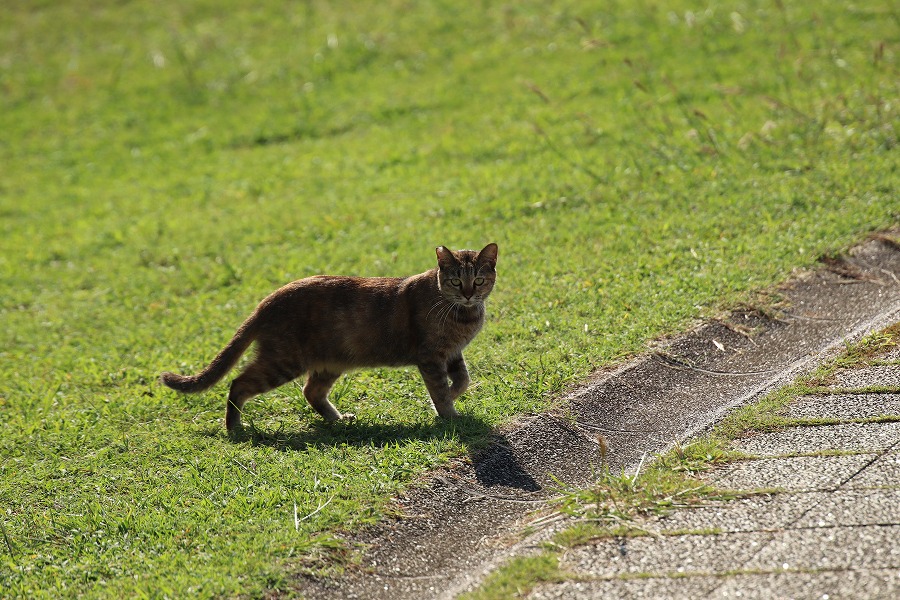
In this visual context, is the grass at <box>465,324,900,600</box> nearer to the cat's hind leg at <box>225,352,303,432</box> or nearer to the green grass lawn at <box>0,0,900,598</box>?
the green grass lawn at <box>0,0,900,598</box>

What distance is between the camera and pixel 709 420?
608cm

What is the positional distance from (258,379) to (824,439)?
3.47m

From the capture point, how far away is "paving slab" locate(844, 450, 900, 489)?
4809mm

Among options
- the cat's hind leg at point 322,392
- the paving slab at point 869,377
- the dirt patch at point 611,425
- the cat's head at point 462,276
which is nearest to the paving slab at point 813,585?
the dirt patch at point 611,425

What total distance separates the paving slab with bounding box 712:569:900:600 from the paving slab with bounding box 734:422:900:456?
3.88ft

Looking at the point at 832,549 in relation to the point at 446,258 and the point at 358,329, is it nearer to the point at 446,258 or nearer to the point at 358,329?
the point at 446,258

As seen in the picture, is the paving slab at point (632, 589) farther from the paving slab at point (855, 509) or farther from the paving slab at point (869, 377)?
the paving slab at point (869, 377)

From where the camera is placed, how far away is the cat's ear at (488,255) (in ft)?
21.9

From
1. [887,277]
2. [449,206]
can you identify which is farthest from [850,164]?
[449,206]

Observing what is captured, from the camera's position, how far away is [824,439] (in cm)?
543

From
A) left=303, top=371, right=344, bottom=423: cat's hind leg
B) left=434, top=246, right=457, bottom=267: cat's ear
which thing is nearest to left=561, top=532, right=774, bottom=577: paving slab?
left=434, top=246, right=457, bottom=267: cat's ear

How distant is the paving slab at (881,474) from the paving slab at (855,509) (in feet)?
0.19

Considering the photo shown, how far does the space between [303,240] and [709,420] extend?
5836mm

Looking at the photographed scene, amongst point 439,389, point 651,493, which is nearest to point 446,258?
point 439,389
